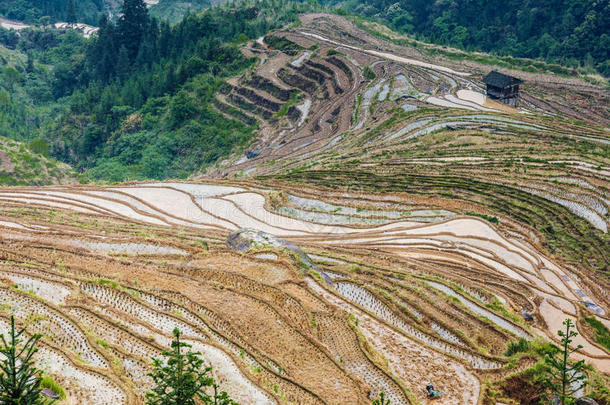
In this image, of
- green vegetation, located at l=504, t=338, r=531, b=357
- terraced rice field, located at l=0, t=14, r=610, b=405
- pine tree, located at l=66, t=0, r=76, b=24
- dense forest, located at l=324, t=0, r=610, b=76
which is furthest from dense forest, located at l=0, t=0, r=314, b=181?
green vegetation, located at l=504, t=338, r=531, b=357

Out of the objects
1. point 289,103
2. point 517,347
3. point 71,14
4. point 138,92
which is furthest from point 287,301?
point 71,14

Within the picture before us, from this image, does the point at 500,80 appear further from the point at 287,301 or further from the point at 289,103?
the point at 287,301

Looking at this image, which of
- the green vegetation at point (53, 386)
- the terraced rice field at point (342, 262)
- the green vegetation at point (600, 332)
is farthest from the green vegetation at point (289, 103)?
the green vegetation at point (53, 386)

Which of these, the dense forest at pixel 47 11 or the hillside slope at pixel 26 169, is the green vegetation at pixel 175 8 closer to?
the dense forest at pixel 47 11

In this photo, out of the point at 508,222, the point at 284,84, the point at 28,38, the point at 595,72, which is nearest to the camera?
the point at 508,222

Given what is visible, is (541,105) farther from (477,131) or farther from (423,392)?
(423,392)

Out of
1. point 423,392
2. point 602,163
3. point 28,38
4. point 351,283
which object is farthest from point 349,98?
point 28,38
